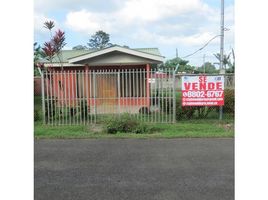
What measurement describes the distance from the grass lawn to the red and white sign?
29.3 inches

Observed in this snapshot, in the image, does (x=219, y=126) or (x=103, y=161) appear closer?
(x=103, y=161)

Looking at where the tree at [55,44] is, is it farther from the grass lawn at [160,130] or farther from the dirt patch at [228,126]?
the dirt patch at [228,126]

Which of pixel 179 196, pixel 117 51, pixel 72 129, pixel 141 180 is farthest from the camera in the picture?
pixel 117 51

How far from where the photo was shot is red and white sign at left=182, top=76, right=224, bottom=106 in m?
11.4

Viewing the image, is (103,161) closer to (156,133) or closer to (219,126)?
(156,133)

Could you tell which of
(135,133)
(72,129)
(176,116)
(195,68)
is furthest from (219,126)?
(195,68)

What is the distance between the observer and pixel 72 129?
35.2 feet

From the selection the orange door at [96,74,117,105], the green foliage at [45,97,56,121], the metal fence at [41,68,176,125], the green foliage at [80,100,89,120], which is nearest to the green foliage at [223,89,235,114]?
the metal fence at [41,68,176,125]

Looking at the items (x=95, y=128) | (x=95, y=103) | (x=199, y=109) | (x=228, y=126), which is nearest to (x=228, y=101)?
(x=199, y=109)

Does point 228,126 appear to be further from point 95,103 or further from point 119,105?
point 95,103

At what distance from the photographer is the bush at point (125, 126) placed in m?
10.0

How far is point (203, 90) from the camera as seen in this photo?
1141 centimetres

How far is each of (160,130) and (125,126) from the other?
1.11 meters
